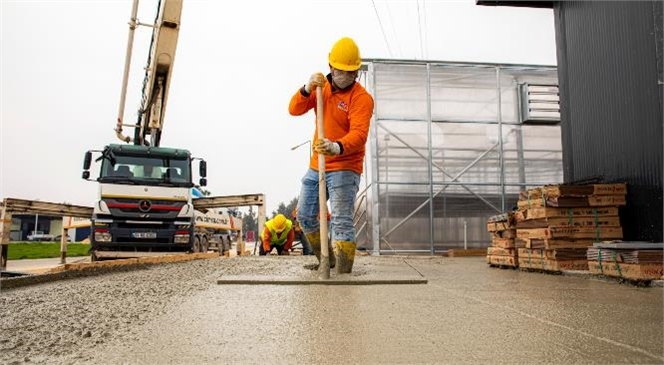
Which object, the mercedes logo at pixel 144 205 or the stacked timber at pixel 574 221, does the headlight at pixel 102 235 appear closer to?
the mercedes logo at pixel 144 205

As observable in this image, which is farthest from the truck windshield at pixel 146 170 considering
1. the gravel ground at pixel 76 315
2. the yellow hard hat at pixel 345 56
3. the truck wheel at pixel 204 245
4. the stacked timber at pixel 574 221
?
the stacked timber at pixel 574 221

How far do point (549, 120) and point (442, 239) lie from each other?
444 centimetres

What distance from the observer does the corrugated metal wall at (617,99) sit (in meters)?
5.50

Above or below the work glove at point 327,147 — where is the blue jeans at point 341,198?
below

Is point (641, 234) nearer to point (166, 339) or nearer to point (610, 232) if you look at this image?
point (610, 232)

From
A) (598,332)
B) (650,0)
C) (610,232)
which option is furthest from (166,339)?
(650,0)

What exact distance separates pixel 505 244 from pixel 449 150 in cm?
778

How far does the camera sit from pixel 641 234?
570 centimetres

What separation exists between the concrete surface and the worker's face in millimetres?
1952

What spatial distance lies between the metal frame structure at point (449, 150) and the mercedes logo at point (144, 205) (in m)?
5.96

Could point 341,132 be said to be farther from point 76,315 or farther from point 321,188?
point 76,315

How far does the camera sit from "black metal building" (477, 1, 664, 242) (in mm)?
5488

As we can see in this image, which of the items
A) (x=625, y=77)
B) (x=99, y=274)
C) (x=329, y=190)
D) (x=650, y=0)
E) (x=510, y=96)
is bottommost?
(x=99, y=274)

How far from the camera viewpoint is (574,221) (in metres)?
5.51
